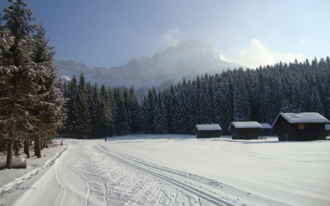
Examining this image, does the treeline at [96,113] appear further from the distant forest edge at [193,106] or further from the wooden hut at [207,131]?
the wooden hut at [207,131]

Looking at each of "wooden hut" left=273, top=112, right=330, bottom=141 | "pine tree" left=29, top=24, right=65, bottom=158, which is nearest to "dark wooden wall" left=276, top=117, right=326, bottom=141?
"wooden hut" left=273, top=112, right=330, bottom=141

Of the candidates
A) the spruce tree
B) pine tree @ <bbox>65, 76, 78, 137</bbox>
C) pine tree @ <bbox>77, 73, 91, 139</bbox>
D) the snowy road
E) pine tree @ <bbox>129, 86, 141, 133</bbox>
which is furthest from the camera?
pine tree @ <bbox>129, 86, 141, 133</bbox>

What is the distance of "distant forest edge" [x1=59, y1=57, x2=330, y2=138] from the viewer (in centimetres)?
5688

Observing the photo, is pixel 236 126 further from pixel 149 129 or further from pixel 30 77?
pixel 30 77

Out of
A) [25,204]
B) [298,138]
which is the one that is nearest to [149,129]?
[298,138]

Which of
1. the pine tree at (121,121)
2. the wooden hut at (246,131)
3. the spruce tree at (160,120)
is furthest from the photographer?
the pine tree at (121,121)

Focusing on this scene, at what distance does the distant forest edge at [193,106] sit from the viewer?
5688 cm

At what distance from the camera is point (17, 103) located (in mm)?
13203

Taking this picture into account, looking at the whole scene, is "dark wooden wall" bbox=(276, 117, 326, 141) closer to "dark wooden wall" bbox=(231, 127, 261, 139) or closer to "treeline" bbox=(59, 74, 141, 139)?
"dark wooden wall" bbox=(231, 127, 261, 139)

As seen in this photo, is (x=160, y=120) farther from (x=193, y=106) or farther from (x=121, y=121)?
(x=121, y=121)

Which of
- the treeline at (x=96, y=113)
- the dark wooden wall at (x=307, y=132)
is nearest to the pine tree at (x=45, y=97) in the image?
the dark wooden wall at (x=307, y=132)

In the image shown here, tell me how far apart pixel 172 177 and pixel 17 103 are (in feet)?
41.1

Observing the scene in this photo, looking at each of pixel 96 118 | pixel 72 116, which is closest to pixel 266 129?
pixel 96 118

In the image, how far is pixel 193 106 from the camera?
218 feet
